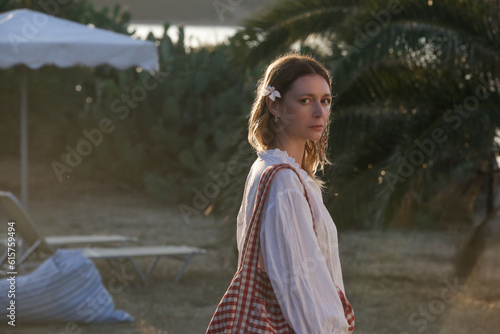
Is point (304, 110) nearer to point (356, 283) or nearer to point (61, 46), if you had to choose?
point (61, 46)

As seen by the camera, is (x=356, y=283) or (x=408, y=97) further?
(x=356, y=283)

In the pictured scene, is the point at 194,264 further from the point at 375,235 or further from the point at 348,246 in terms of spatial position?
the point at 375,235

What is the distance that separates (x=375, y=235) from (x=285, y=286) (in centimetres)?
1019

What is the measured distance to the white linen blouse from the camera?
1.96 meters

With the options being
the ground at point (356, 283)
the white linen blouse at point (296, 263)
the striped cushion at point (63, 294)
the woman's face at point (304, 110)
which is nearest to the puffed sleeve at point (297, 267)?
the white linen blouse at point (296, 263)

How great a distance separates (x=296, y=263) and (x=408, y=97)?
4.95 m

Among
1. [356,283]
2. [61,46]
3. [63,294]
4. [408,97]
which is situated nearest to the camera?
[63,294]

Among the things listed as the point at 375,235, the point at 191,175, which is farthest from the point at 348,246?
the point at 191,175

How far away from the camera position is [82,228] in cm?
1272

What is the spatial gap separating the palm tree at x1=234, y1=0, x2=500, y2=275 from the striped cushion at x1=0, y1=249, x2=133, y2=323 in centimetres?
203

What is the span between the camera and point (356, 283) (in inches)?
323

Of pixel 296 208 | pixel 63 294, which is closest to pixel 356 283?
pixel 63 294

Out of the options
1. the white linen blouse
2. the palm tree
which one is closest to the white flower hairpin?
the white linen blouse

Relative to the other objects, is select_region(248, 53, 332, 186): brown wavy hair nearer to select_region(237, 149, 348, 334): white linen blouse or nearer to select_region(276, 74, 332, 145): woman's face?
select_region(276, 74, 332, 145): woman's face
